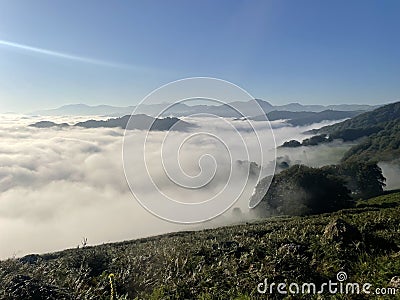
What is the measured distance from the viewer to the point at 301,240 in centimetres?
1572

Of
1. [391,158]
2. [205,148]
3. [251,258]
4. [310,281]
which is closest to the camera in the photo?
[310,281]

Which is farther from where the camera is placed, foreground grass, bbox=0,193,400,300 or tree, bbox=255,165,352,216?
tree, bbox=255,165,352,216

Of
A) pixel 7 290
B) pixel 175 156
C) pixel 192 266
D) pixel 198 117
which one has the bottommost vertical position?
pixel 192 266

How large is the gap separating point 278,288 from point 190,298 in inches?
92.2

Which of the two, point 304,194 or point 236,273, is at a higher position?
point 236,273

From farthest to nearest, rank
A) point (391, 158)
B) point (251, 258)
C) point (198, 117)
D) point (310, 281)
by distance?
point (391, 158) → point (198, 117) → point (251, 258) → point (310, 281)

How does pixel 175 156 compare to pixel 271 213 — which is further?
pixel 271 213

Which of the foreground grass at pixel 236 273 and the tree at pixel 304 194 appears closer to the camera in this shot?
the foreground grass at pixel 236 273

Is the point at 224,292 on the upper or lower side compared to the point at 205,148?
lower

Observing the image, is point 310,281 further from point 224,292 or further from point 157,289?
point 157,289

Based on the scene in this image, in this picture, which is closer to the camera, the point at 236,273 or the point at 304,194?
the point at 236,273

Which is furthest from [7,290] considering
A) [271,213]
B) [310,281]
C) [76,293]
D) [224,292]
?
[271,213]

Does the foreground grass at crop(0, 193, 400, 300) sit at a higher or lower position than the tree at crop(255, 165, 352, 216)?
higher

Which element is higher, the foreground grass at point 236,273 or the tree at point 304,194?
the foreground grass at point 236,273
